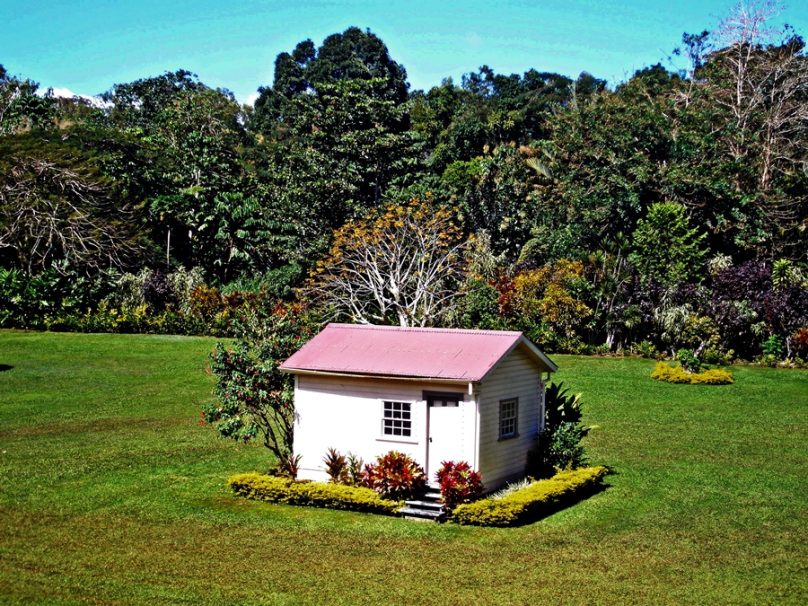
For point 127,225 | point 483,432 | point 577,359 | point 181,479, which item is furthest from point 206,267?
point 483,432

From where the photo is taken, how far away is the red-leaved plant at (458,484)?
74.6ft

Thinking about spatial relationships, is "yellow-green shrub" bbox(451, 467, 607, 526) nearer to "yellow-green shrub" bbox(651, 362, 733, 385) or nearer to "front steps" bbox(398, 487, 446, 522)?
"front steps" bbox(398, 487, 446, 522)

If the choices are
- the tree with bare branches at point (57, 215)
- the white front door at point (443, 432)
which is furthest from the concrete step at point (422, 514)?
the tree with bare branches at point (57, 215)

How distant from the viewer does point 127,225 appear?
52.7 meters

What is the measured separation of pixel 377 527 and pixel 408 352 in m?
4.49

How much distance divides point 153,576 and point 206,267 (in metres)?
39.8

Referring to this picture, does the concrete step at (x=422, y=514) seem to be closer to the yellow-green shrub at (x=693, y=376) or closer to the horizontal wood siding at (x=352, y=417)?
the horizontal wood siding at (x=352, y=417)

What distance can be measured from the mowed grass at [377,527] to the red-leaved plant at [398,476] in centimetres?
94

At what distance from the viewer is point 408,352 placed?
24.5m

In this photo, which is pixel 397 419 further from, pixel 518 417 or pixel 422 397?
pixel 518 417

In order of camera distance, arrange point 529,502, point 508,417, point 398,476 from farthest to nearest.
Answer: point 508,417
point 398,476
point 529,502

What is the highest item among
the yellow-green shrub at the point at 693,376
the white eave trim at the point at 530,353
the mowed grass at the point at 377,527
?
the white eave trim at the point at 530,353

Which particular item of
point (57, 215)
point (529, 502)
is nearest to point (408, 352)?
point (529, 502)

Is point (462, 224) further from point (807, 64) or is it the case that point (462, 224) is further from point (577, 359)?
point (807, 64)
